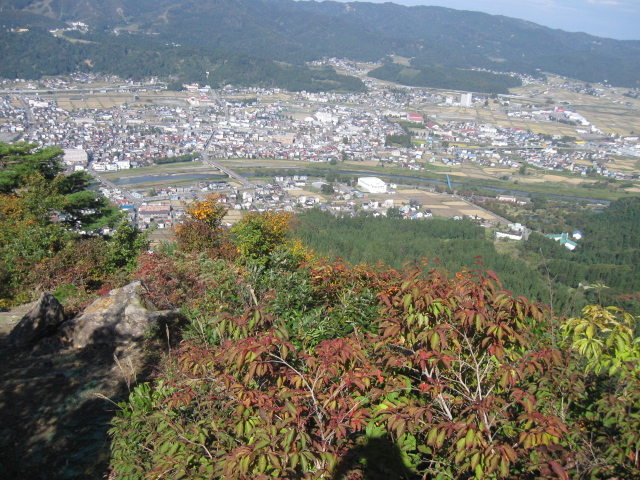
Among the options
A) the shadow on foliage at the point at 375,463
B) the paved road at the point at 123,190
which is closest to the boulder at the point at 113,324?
the shadow on foliage at the point at 375,463

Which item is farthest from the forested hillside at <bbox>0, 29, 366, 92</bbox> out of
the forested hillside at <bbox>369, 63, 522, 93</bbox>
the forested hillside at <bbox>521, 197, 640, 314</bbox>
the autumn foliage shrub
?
the autumn foliage shrub

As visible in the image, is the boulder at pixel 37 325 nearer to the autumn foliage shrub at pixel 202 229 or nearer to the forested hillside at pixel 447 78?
the autumn foliage shrub at pixel 202 229

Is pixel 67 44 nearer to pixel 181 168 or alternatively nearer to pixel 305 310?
pixel 181 168

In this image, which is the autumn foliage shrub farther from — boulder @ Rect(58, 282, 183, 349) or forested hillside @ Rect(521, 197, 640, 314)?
forested hillside @ Rect(521, 197, 640, 314)

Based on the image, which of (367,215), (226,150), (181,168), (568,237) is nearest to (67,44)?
(226,150)

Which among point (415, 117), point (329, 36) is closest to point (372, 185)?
point (415, 117)

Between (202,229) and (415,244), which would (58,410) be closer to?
(202,229)
